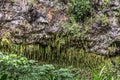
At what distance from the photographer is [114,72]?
6996 mm

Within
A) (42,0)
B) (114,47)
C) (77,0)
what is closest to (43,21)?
(42,0)

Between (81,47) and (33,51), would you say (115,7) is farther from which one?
(33,51)

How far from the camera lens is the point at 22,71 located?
10.6 feet

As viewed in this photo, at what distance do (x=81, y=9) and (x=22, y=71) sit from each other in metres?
3.98

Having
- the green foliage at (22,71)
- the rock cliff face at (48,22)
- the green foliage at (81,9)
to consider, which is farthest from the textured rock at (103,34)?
the green foliage at (22,71)

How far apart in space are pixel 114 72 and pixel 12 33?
2.75m

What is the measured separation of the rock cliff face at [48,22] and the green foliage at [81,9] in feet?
0.69

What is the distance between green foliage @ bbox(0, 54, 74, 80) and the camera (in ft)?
10.4

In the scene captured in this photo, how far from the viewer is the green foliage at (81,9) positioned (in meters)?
6.90

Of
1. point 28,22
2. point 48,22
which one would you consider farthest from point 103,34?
point 28,22

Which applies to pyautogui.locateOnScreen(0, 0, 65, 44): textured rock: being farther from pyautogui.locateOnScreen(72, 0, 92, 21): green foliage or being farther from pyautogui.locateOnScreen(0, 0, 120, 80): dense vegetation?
pyautogui.locateOnScreen(72, 0, 92, 21): green foliage

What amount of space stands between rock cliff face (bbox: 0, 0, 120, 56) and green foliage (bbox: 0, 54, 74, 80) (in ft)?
10.8

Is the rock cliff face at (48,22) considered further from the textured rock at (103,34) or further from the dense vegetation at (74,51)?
the dense vegetation at (74,51)

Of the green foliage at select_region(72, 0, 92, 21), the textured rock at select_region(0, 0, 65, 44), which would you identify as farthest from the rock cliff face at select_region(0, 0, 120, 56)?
the green foliage at select_region(72, 0, 92, 21)
